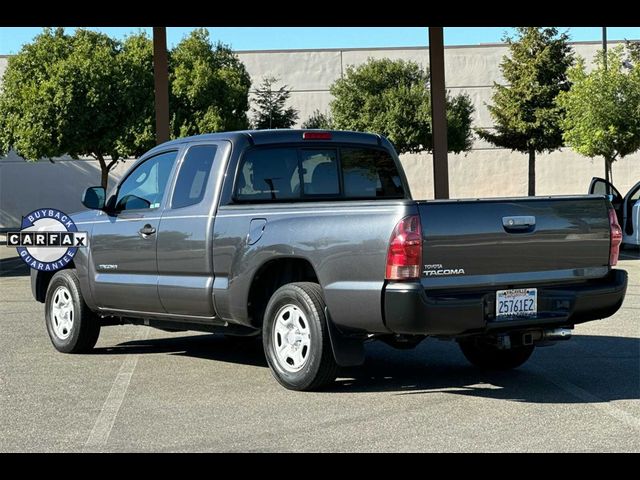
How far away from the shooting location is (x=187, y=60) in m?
46.2

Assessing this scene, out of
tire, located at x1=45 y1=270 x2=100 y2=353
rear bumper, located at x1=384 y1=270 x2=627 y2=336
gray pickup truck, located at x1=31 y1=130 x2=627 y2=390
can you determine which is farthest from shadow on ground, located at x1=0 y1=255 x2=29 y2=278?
rear bumper, located at x1=384 y1=270 x2=627 y2=336

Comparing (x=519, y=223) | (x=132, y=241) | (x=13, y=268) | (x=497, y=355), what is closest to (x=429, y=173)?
(x=13, y=268)

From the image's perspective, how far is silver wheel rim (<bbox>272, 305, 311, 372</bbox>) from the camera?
25.0ft

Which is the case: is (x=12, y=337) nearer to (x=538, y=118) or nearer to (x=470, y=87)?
(x=538, y=118)

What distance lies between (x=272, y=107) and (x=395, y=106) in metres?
8.01

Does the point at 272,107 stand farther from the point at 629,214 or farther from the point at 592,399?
the point at 592,399

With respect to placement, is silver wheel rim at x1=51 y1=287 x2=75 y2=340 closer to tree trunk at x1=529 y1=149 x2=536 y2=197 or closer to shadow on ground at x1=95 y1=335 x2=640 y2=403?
shadow on ground at x1=95 y1=335 x2=640 y2=403

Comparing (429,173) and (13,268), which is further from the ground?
(429,173)

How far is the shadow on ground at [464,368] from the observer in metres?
7.66

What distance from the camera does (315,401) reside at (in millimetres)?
7301

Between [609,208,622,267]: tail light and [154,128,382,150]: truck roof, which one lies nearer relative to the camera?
[609,208,622,267]: tail light

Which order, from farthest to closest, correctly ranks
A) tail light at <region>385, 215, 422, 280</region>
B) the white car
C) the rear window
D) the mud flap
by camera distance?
the white car < the rear window < the mud flap < tail light at <region>385, 215, 422, 280</region>
